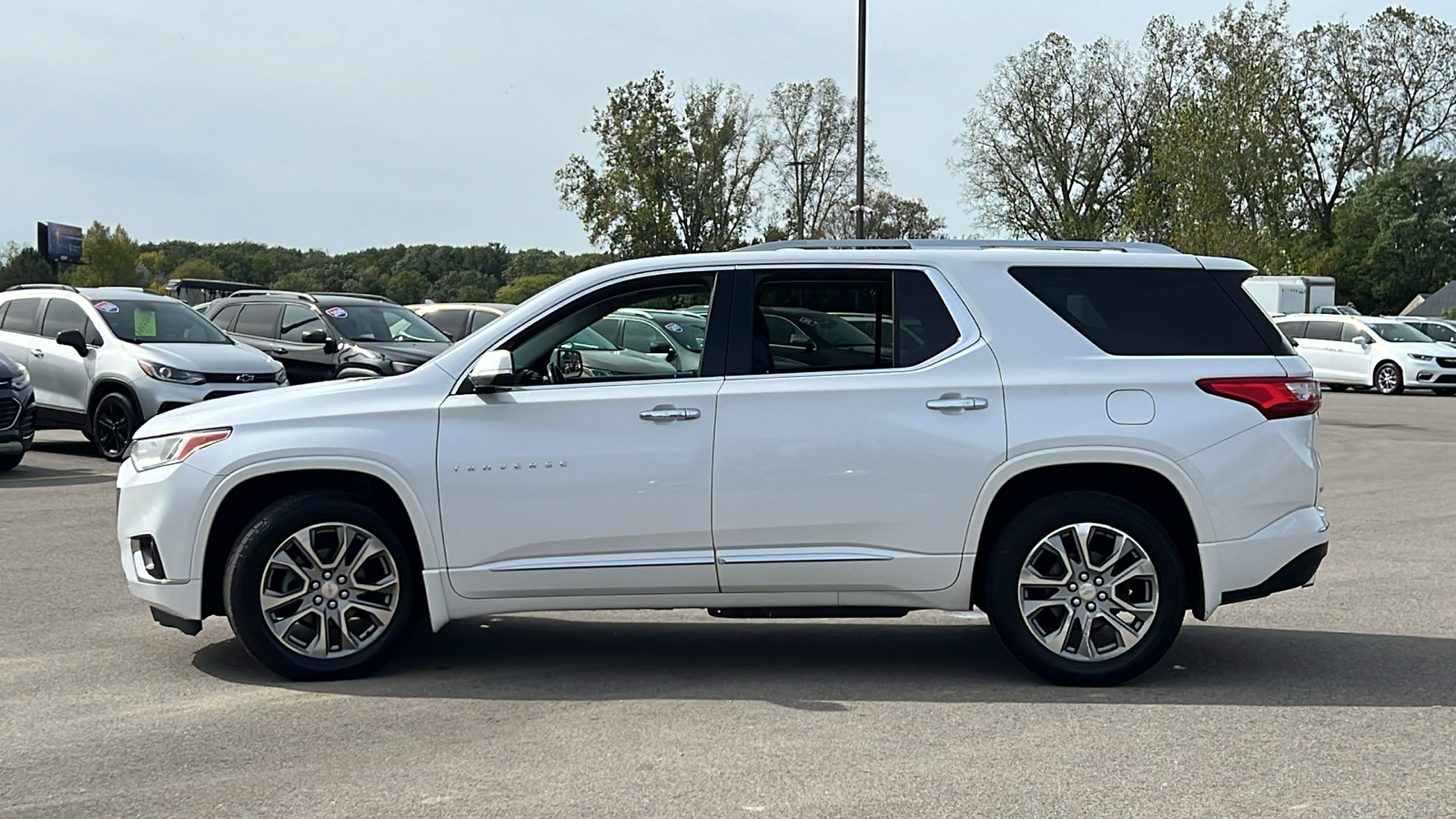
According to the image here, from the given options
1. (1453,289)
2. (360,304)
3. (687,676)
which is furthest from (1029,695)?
(1453,289)

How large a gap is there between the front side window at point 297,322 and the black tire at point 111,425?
4.94 meters

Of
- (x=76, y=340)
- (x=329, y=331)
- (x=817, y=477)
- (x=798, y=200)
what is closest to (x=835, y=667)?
(x=817, y=477)

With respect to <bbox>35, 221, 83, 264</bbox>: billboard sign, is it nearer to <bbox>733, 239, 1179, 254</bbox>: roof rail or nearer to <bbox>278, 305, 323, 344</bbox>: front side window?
<bbox>278, 305, 323, 344</bbox>: front side window

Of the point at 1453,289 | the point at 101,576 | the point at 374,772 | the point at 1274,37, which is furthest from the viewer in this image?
the point at 1453,289

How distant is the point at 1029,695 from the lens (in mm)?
5816

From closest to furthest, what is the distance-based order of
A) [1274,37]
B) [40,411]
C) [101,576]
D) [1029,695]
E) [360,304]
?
[1029,695] < [101,576] < [40,411] < [360,304] < [1274,37]

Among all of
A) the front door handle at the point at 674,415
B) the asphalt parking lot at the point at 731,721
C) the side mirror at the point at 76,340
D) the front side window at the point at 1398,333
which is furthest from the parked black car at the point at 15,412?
the front side window at the point at 1398,333

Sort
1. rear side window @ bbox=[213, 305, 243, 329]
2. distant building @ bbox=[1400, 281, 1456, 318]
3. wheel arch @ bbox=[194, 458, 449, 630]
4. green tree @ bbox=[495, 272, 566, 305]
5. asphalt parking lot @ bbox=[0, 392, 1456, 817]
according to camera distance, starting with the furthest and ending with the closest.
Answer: distant building @ bbox=[1400, 281, 1456, 318], green tree @ bbox=[495, 272, 566, 305], rear side window @ bbox=[213, 305, 243, 329], wheel arch @ bbox=[194, 458, 449, 630], asphalt parking lot @ bbox=[0, 392, 1456, 817]

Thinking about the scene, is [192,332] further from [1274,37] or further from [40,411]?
[1274,37]

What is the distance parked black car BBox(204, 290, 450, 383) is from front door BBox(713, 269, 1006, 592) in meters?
14.0

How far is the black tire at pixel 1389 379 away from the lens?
101 ft

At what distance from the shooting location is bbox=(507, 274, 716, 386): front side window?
6.07m

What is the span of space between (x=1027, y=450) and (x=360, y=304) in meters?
16.2

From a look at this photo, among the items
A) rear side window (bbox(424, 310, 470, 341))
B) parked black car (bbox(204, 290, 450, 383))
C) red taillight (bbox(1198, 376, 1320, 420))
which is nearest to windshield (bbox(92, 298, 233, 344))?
parked black car (bbox(204, 290, 450, 383))
